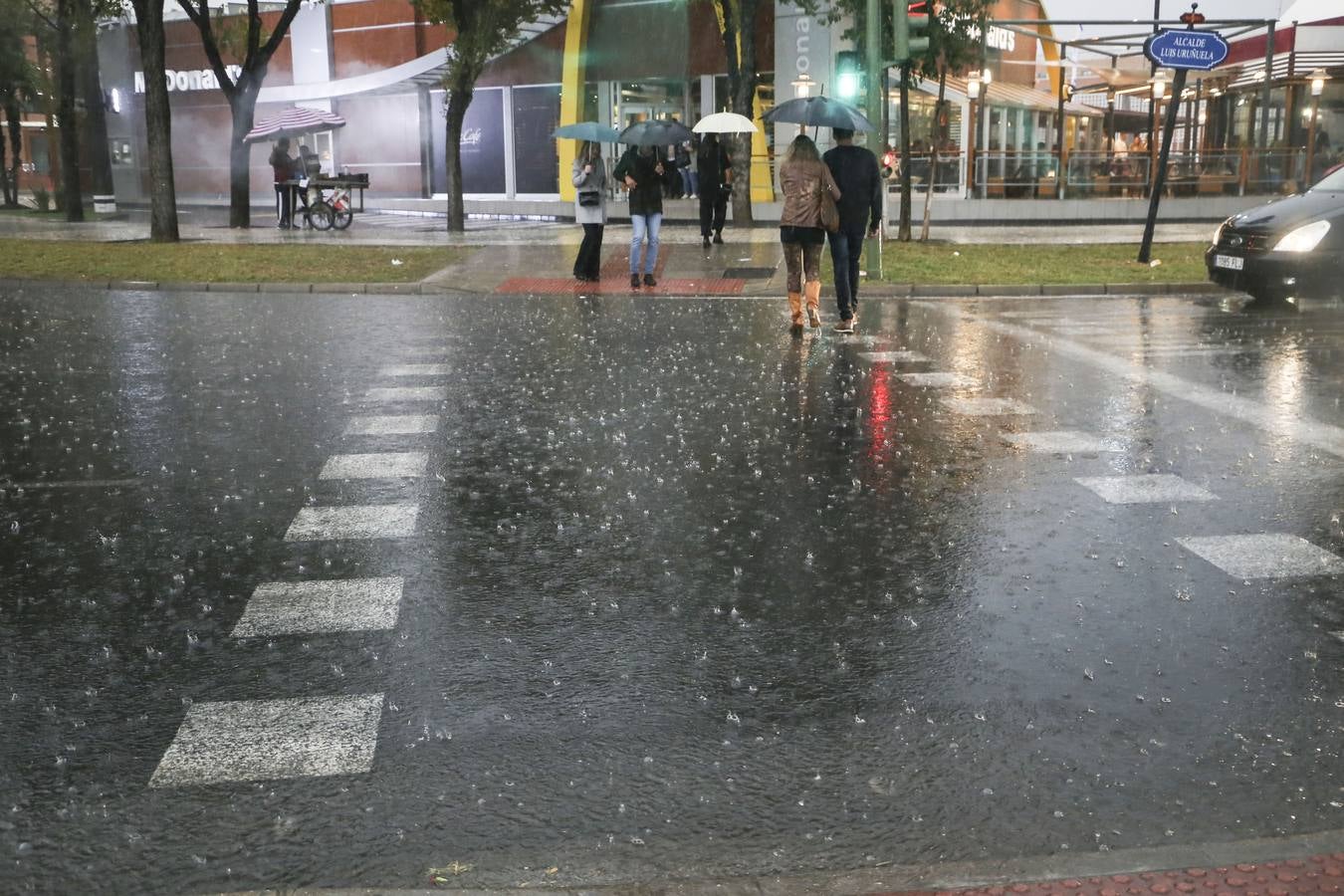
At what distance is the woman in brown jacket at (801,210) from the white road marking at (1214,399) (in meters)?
2.02

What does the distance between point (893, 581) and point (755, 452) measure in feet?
7.77

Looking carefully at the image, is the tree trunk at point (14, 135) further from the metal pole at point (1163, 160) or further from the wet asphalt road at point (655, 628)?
the wet asphalt road at point (655, 628)

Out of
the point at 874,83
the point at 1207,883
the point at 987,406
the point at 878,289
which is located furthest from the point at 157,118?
the point at 1207,883

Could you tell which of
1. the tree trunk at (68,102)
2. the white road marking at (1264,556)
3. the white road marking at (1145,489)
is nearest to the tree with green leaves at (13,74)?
the tree trunk at (68,102)

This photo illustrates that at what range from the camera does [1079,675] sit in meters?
4.43

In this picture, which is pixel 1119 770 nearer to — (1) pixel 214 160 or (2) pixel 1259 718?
(2) pixel 1259 718

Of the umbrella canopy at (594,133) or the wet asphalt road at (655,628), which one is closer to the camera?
the wet asphalt road at (655,628)

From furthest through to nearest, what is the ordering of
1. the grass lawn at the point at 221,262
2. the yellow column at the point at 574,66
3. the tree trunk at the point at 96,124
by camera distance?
the tree trunk at the point at 96,124, the yellow column at the point at 574,66, the grass lawn at the point at 221,262

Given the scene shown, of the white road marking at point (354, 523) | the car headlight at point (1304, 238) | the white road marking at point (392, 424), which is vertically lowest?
the white road marking at point (354, 523)

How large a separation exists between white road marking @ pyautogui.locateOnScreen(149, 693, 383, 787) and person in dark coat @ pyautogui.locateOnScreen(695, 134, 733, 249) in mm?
18977

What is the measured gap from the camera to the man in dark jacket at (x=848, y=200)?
13.1m

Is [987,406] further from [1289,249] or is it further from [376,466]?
[1289,249]

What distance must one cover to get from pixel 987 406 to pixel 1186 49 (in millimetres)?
11454

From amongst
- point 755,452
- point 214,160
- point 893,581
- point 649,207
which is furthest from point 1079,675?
point 214,160
